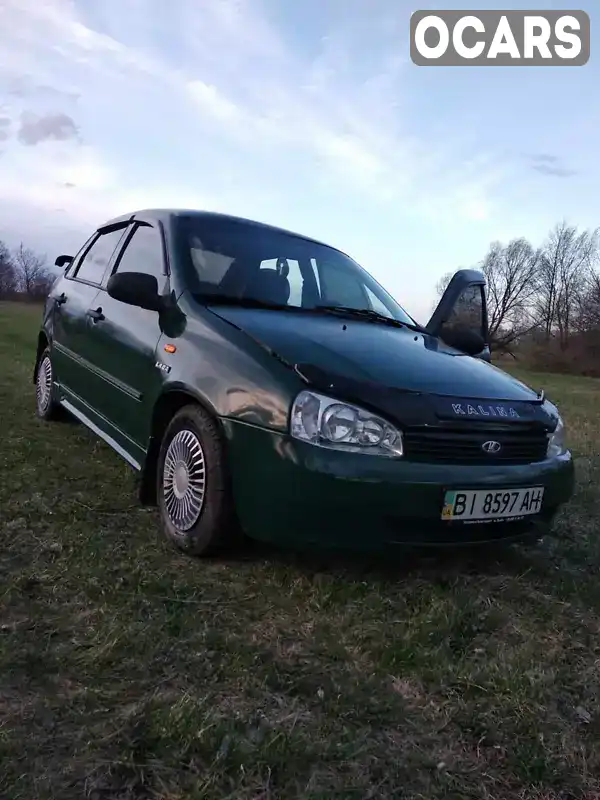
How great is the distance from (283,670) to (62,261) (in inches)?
193

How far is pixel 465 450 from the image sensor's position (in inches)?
105

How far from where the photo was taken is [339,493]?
247cm

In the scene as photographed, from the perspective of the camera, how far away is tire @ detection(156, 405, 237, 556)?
2.78 metres

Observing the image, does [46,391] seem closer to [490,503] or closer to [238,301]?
[238,301]

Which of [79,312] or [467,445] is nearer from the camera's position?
[467,445]

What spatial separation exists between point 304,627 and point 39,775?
3.48ft

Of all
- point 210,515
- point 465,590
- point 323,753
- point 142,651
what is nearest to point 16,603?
point 142,651

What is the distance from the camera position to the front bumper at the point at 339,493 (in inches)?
97.7

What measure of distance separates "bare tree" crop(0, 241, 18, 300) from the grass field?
217 feet

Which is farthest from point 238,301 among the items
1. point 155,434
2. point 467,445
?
point 467,445

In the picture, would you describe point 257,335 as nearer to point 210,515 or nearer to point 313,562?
point 210,515

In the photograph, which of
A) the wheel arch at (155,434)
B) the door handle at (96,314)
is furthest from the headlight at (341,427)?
the door handle at (96,314)

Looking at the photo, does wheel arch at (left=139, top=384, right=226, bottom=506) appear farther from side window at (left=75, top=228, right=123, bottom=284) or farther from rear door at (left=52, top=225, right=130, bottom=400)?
side window at (left=75, top=228, right=123, bottom=284)

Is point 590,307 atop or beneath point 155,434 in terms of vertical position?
atop
